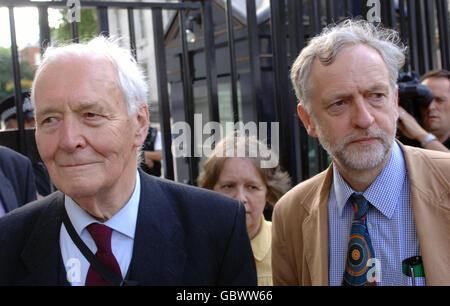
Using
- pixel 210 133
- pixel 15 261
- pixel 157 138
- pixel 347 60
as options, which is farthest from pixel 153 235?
pixel 157 138

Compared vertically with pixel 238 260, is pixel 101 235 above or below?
above

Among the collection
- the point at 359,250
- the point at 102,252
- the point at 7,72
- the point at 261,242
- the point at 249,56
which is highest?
the point at 7,72

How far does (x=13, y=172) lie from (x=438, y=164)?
1.94 metres

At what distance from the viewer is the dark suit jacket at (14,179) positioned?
2.38 metres

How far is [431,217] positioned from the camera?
1.70m

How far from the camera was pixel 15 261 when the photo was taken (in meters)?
1.61

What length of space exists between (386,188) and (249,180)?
101 cm

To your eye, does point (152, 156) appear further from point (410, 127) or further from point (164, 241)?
point (164, 241)

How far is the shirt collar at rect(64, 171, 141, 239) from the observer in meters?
1.61

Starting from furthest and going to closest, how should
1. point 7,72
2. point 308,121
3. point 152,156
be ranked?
point 7,72
point 152,156
point 308,121

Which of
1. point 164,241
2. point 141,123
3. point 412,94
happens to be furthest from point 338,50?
point 412,94

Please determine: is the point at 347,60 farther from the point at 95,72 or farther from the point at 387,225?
the point at 95,72

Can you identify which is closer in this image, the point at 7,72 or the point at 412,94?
the point at 412,94

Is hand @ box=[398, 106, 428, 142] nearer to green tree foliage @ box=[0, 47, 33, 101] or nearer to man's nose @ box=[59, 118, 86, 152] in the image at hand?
man's nose @ box=[59, 118, 86, 152]
